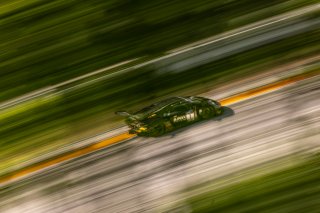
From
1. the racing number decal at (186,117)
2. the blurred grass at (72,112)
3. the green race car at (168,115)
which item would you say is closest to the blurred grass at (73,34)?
the blurred grass at (72,112)

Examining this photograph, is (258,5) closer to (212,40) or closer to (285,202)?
(212,40)

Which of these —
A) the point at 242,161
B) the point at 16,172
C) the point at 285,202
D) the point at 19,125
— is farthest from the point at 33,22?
the point at 285,202

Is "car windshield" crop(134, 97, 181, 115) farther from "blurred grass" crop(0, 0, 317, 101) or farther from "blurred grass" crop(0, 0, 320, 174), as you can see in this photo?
"blurred grass" crop(0, 0, 317, 101)

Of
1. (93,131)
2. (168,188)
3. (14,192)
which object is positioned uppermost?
(93,131)

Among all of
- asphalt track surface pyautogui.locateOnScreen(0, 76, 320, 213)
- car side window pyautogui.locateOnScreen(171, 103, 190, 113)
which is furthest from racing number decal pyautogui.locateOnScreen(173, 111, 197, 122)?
asphalt track surface pyautogui.locateOnScreen(0, 76, 320, 213)

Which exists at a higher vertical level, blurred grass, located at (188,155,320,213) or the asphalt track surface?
the asphalt track surface

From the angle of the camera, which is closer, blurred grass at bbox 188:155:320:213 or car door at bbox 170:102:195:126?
blurred grass at bbox 188:155:320:213

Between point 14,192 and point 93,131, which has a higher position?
point 93,131

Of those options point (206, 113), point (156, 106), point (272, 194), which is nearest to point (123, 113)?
point (156, 106)
